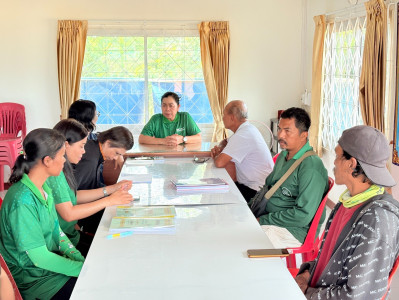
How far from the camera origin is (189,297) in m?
1.70

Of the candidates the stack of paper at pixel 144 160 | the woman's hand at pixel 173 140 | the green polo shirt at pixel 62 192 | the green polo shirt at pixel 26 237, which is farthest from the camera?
the woman's hand at pixel 173 140

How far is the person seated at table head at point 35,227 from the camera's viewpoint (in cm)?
214

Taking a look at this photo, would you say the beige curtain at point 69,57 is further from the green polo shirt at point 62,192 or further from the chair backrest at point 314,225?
the chair backrest at point 314,225

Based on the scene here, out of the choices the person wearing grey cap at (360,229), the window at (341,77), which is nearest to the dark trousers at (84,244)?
the person wearing grey cap at (360,229)

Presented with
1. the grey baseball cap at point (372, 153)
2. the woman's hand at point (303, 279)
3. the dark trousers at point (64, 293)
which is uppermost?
the grey baseball cap at point (372, 153)

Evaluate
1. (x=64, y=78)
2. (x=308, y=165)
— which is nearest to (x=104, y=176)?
(x=308, y=165)

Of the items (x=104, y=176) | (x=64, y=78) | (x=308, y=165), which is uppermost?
(x=64, y=78)

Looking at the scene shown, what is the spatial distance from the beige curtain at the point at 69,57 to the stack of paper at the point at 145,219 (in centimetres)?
405

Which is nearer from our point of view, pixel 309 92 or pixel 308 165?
pixel 308 165

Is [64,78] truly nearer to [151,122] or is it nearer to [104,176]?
[151,122]

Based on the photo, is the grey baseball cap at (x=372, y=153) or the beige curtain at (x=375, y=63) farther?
the beige curtain at (x=375, y=63)

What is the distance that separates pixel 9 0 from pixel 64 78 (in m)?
1.20

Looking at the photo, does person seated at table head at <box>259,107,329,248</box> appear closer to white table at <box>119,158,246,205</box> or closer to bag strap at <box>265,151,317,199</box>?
bag strap at <box>265,151,317,199</box>

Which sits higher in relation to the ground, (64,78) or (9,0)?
(9,0)
